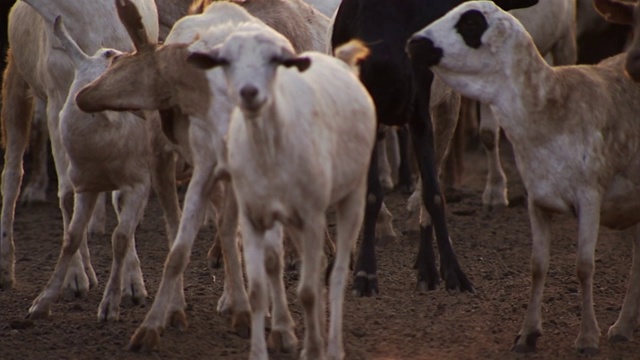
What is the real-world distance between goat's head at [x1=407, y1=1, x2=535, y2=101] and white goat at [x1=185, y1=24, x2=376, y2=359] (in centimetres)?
73

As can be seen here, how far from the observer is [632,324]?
A: 796 centimetres

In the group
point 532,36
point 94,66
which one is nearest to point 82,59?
point 94,66

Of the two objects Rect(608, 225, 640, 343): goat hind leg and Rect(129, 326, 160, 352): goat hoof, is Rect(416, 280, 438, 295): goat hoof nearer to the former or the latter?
Rect(608, 225, 640, 343): goat hind leg

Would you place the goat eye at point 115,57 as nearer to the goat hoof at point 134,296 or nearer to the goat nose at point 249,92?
the goat hoof at point 134,296

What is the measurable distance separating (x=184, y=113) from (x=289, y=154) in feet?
4.16

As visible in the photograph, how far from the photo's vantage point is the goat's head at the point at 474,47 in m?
A: 7.60

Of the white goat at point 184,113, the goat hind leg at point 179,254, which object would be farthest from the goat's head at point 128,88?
the goat hind leg at point 179,254

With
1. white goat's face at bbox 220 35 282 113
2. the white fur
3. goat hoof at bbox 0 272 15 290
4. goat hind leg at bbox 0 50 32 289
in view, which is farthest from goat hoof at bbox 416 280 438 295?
white goat's face at bbox 220 35 282 113

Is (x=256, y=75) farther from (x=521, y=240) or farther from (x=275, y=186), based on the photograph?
(x=521, y=240)

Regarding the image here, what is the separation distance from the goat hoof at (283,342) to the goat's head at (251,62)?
1.46m

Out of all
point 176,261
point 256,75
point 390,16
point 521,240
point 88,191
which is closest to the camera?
point 256,75

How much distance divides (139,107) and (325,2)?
479 cm

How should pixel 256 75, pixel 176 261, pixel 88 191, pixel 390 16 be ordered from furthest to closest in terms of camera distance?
pixel 390 16 < pixel 88 191 < pixel 176 261 < pixel 256 75

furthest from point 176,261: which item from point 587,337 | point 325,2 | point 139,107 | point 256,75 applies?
point 325,2
